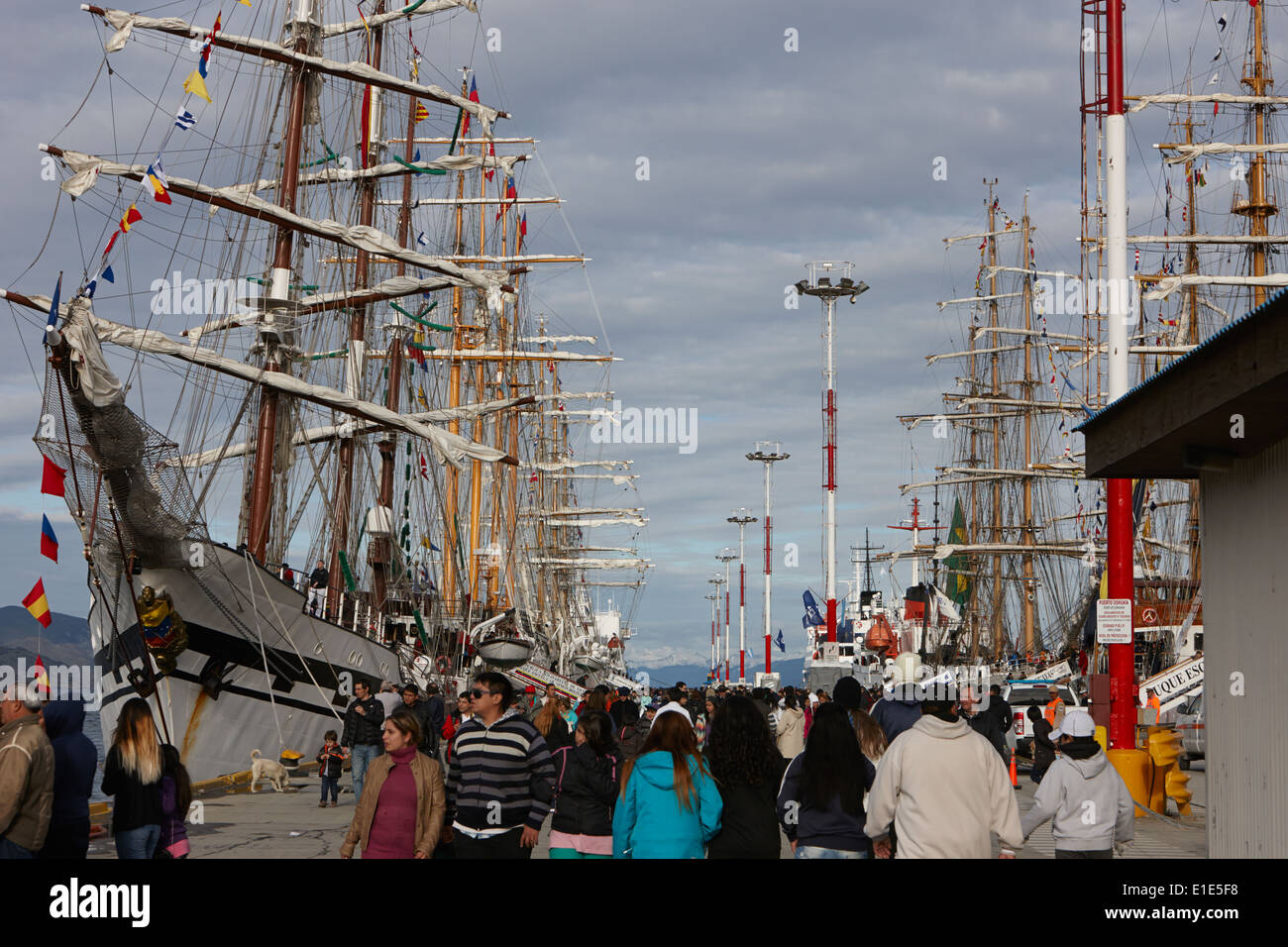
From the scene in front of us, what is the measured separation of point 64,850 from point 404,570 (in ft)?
94.1

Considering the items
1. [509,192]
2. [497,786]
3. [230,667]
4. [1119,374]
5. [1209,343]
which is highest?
[509,192]

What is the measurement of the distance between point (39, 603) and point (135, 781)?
9245mm

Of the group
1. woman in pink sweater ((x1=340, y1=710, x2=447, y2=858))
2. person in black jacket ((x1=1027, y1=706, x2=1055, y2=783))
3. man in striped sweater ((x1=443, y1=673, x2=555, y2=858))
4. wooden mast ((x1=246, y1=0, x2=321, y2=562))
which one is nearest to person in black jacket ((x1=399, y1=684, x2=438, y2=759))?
man in striped sweater ((x1=443, y1=673, x2=555, y2=858))

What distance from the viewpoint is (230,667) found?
26234 mm

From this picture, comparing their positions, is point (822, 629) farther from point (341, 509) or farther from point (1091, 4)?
point (1091, 4)

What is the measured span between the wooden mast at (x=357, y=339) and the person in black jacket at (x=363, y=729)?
1986 centimetres

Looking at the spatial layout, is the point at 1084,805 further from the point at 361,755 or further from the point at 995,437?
the point at 995,437

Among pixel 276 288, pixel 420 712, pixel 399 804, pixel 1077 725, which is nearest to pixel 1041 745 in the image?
pixel 420 712

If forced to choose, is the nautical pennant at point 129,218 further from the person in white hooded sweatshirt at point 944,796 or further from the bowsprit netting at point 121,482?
the person in white hooded sweatshirt at point 944,796

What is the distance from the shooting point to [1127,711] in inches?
694

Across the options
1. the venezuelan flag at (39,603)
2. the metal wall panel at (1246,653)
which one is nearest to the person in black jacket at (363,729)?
the venezuelan flag at (39,603)

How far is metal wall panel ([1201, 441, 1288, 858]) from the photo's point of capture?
33.1 ft
